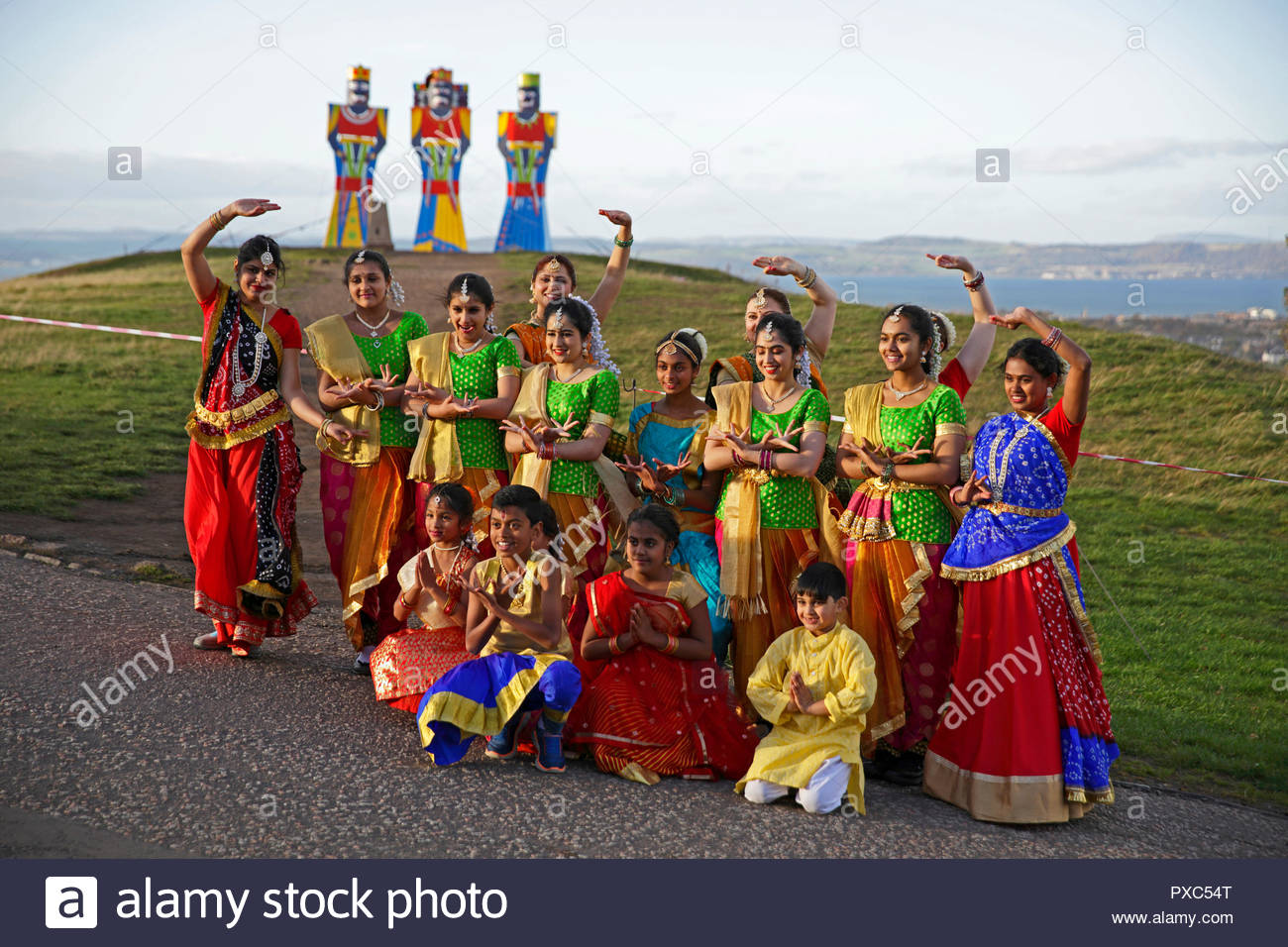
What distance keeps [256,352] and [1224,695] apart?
5159mm

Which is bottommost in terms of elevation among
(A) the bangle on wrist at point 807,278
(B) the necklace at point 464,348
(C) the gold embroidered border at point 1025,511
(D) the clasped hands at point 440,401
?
(C) the gold embroidered border at point 1025,511

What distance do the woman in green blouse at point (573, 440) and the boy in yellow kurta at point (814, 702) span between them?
0.90 metres

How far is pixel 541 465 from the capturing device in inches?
189

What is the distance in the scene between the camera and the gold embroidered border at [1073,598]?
4348 millimetres

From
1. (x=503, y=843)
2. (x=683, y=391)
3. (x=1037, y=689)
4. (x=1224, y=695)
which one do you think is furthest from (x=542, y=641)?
(x=1224, y=695)

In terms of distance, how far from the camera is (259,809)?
3717mm

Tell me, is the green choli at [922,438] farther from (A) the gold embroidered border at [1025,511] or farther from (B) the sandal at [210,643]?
(B) the sandal at [210,643]

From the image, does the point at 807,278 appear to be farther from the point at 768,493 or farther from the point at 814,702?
the point at 814,702

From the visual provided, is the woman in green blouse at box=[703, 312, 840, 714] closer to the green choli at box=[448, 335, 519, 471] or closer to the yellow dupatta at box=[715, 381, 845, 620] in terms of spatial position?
the yellow dupatta at box=[715, 381, 845, 620]

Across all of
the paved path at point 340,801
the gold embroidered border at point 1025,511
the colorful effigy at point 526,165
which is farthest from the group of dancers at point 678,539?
the colorful effigy at point 526,165

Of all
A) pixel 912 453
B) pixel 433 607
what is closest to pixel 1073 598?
pixel 912 453

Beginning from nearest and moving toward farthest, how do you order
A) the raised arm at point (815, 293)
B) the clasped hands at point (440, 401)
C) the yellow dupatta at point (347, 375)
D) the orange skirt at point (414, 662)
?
the orange skirt at point (414, 662) → the clasped hands at point (440, 401) → the raised arm at point (815, 293) → the yellow dupatta at point (347, 375)

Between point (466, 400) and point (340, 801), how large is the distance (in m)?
1.75

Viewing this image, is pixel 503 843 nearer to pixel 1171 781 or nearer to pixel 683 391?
pixel 683 391
